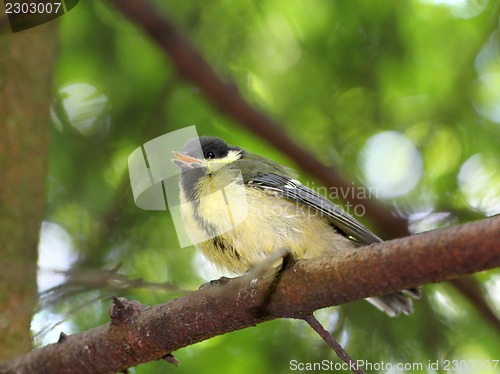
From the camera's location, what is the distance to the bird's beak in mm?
3633

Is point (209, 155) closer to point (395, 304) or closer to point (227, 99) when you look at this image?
point (227, 99)

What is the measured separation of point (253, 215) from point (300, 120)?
1252 mm

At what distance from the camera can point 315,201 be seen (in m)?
3.55

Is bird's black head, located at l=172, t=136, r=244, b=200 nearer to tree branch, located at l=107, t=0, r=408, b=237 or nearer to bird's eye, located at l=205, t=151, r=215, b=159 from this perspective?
bird's eye, located at l=205, t=151, r=215, b=159

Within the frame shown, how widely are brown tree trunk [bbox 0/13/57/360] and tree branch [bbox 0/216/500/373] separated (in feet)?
1.40

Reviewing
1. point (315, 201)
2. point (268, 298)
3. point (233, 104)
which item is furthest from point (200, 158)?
point (268, 298)

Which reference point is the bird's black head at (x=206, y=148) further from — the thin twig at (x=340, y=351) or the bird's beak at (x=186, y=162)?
the thin twig at (x=340, y=351)

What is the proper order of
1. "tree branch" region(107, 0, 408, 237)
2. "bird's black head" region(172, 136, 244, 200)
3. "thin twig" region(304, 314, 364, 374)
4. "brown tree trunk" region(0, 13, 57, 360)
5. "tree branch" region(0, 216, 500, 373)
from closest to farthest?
"tree branch" region(0, 216, 500, 373) < "thin twig" region(304, 314, 364, 374) < "tree branch" region(107, 0, 408, 237) < "brown tree trunk" region(0, 13, 57, 360) < "bird's black head" region(172, 136, 244, 200)

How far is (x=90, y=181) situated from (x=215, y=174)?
3.03 ft

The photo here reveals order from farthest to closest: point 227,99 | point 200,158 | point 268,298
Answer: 1. point 200,158
2. point 227,99
3. point 268,298

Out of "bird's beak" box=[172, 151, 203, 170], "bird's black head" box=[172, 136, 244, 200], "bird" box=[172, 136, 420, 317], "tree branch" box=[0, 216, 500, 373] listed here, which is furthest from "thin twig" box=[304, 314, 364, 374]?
"bird's beak" box=[172, 151, 203, 170]

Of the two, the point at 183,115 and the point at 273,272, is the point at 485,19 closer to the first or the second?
the point at 183,115

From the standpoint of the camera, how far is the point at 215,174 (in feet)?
11.8

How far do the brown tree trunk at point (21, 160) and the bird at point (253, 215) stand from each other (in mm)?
783
